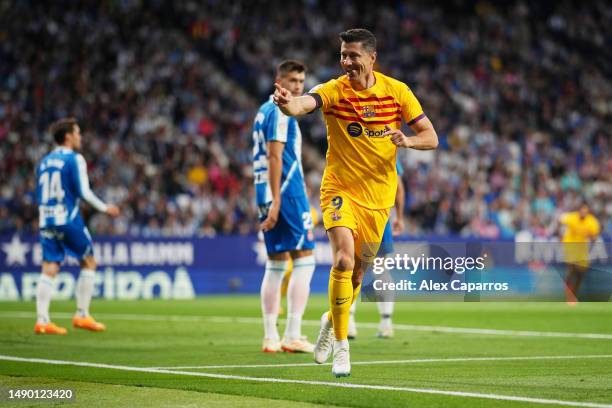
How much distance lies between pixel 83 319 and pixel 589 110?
25.2m

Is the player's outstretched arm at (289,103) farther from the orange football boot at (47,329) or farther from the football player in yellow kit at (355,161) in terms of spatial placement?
the orange football boot at (47,329)

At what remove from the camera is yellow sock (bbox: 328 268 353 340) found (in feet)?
28.4

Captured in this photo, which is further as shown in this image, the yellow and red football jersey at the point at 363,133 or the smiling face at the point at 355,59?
the yellow and red football jersey at the point at 363,133

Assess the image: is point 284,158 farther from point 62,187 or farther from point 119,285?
point 119,285

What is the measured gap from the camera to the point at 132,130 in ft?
90.1

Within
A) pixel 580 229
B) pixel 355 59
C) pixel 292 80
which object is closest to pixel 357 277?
pixel 355 59

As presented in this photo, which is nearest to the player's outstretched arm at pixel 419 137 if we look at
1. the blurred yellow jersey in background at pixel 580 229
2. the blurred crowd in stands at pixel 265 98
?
the blurred yellow jersey in background at pixel 580 229

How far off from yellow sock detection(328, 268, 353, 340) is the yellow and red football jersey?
0.65 metres

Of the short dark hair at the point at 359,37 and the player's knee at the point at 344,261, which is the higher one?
the short dark hair at the point at 359,37

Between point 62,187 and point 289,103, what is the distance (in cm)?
700

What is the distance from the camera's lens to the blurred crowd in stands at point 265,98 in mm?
26328

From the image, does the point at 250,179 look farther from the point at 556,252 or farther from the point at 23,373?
the point at 23,373

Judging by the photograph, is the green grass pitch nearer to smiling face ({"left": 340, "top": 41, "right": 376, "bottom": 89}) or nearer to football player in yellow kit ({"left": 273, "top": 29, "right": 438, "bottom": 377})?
football player in yellow kit ({"left": 273, "top": 29, "right": 438, "bottom": 377})

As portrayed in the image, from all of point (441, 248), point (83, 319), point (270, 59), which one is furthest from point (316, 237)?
point (83, 319)
